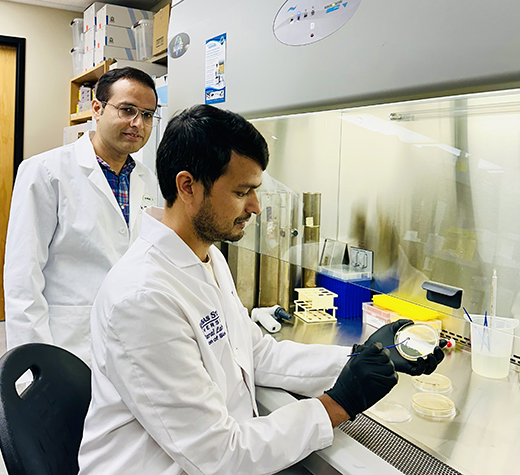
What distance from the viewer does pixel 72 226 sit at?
5.01 feet

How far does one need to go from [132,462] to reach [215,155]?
60cm

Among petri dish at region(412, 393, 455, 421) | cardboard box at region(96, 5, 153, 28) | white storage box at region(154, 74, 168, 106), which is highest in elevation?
cardboard box at region(96, 5, 153, 28)

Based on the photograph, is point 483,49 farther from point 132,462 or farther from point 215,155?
point 132,462

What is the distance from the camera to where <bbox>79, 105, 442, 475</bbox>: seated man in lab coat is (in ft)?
2.80

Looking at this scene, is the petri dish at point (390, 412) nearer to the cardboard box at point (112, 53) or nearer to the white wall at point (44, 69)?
the cardboard box at point (112, 53)

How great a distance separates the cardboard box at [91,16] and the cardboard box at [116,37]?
0.13 metres

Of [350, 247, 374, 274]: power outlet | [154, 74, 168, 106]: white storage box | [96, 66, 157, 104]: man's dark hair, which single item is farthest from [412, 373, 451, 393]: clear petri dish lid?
[154, 74, 168, 106]: white storage box

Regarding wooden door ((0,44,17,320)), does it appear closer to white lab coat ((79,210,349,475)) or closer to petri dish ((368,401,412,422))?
→ white lab coat ((79,210,349,475))

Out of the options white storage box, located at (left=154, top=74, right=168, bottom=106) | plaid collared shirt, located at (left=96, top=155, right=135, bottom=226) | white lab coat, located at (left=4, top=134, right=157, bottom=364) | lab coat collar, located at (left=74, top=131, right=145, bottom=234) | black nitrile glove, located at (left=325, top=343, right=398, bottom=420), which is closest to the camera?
black nitrile glove, located at (left=325, top=343, right=398, bottom=420)

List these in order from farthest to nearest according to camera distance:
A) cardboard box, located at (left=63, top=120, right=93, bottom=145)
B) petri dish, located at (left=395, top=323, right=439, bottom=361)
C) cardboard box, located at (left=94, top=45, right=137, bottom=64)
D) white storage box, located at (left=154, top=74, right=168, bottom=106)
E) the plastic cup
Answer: cardboard box, located at (left=63, top=120, right=93, bottom=145)
cardboard box, located at (left=94, top=45, right=137, bottom=64)
white storage box, located at (left=154, top=74, right=168, bottom=106)
the plastic cup
petri dish, located at (left=395, top=323, right=439, bottom=361)

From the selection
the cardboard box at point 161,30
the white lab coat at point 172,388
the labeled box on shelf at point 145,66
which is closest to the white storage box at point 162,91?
the cardboard box at point 161,30

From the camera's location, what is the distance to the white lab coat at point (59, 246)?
1476mm

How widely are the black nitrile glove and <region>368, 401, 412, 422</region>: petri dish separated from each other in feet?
0.34

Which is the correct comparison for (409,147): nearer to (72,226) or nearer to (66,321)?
(72,226)
